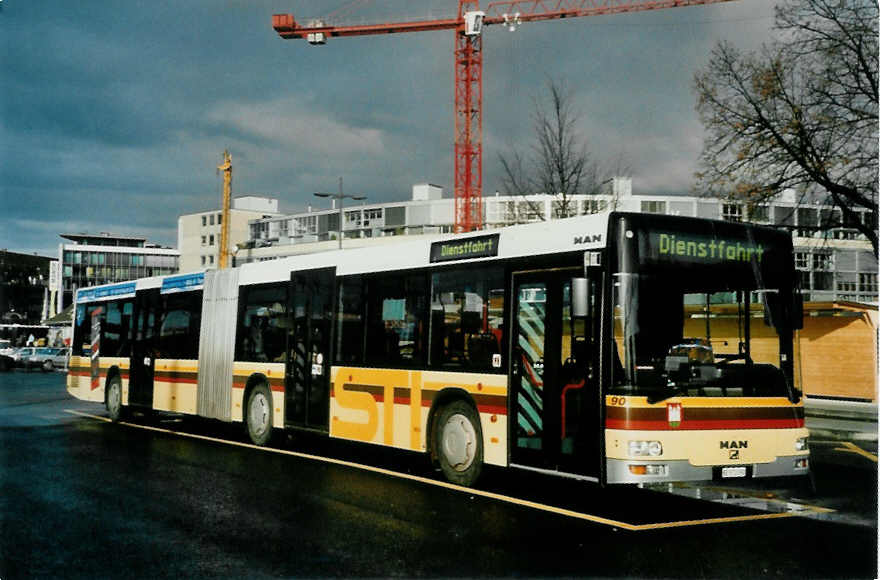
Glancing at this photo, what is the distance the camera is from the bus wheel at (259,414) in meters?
15.1

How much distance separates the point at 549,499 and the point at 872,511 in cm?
340

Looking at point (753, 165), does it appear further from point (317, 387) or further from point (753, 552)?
point (753, 552)

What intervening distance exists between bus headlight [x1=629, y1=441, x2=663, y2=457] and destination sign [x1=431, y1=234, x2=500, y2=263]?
3.14 m

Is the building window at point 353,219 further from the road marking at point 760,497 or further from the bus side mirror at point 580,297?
the bus side mirror at point 580,297

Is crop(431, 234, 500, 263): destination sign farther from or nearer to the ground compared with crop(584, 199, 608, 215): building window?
nearer to the ground

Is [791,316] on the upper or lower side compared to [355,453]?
upper

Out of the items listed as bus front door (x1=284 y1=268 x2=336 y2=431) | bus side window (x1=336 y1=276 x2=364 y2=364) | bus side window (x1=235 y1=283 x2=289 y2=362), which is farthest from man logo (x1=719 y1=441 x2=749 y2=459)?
bus side window (x1=235 y1=283 x2=289 y2=362)

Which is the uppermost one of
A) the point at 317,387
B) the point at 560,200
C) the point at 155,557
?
the point at 560,200

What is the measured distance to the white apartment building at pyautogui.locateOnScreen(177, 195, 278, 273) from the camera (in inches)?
4906

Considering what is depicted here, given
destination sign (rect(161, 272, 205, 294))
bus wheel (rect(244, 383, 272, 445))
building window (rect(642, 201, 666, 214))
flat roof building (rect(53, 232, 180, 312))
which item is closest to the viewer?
bus wheel (rect(244, 383, 272, 445))

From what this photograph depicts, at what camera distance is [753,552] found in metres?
7.48

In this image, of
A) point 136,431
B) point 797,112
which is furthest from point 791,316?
point 797,112

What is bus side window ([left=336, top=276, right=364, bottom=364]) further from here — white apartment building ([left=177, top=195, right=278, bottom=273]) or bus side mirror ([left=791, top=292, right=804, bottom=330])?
white apartment building ([left=177, top=195, right=278, bottom=273])

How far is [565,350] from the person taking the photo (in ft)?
31.0
